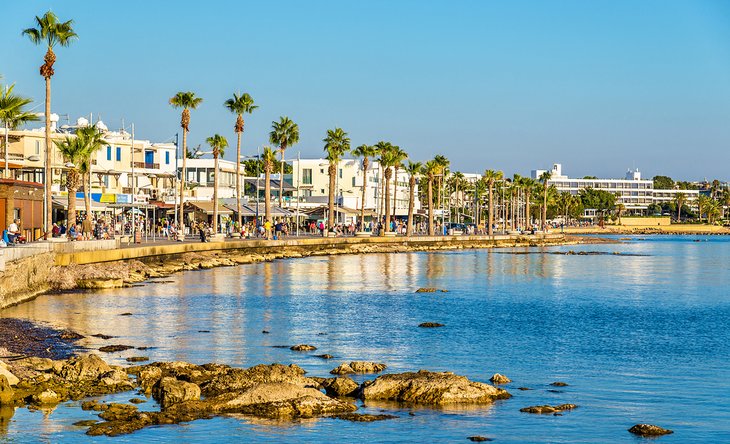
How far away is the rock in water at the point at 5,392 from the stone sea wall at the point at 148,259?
15486 millimetres

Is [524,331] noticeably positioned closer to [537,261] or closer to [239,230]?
[537,261]

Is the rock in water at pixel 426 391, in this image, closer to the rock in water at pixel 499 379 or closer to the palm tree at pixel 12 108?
the rock in water at pixel 499 379

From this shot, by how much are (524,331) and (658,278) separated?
1525 inches

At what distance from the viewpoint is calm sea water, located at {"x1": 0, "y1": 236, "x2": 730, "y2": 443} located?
63.8ft

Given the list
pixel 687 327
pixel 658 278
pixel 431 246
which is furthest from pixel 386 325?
pixel 431 246

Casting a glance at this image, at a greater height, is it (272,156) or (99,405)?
(272,156)

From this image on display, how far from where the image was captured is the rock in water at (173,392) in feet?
66.9

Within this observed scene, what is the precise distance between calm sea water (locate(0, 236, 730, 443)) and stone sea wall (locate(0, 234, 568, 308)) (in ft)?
4.44

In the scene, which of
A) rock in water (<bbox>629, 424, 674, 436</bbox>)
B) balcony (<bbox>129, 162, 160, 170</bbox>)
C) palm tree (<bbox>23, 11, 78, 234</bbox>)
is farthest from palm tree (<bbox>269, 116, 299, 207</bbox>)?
rock in water (<bbox>629, 424, 674, 436</bbox>)

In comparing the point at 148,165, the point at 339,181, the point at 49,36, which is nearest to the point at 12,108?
the point at 49,36

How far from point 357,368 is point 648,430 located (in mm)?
7910

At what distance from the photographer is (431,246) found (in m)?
114

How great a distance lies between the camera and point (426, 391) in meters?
21.7

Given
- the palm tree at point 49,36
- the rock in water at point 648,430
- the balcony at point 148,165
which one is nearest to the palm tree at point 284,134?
the balcony at point 148,165
